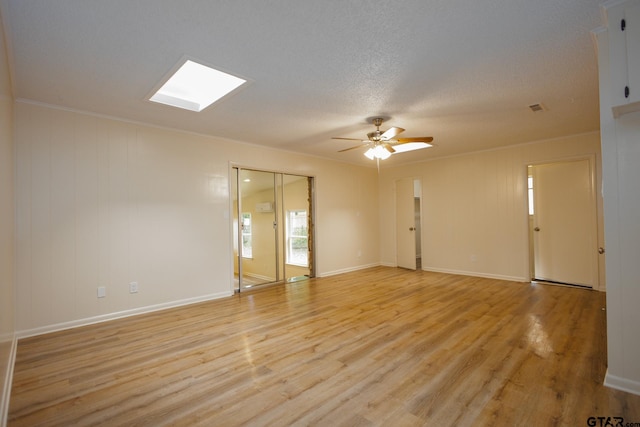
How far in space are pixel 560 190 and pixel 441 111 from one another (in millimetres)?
3116

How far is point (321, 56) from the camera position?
227cm

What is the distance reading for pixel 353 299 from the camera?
13.7 feet

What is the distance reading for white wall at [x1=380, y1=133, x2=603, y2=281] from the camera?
16.2 feet

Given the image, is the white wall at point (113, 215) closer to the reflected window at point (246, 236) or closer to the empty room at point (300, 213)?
the empty room at point (300, 213)

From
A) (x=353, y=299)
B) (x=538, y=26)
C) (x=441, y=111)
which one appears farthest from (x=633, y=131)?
(x=353, y=299)

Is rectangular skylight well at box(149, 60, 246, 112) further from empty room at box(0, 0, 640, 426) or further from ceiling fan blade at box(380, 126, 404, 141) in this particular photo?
ceiling fan blade at box(380, 126, 404, 141)

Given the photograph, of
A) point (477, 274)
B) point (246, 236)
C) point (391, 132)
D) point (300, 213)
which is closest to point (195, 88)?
point (391, 132)

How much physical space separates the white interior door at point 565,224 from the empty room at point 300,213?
32mm

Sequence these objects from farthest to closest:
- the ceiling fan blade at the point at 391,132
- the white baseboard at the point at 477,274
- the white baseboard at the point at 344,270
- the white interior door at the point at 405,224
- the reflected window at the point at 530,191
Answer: the white interior door at the point at 405,224 → the white baseboard at the point at 344,270 → the reflected window at the point at 530,191 → the white baseboard at the point at 477,274 → the ceiling fan blade at the point at 391,132

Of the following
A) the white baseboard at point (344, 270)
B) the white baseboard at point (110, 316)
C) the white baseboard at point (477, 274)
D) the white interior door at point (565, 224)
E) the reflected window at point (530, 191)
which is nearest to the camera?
the white baseboard at point (110, 316)

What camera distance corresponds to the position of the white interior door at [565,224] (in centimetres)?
454

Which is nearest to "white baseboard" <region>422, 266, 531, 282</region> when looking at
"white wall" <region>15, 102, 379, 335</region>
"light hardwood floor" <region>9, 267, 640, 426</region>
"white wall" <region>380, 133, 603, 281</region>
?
"white wall" <region>380, 133, 603, 281</region>

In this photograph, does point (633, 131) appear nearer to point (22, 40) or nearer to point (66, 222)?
point (22, 40)

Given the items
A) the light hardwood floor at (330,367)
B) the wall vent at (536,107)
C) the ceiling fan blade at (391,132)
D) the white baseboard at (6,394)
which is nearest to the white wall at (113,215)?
the light hardwood floor at (330,367)
